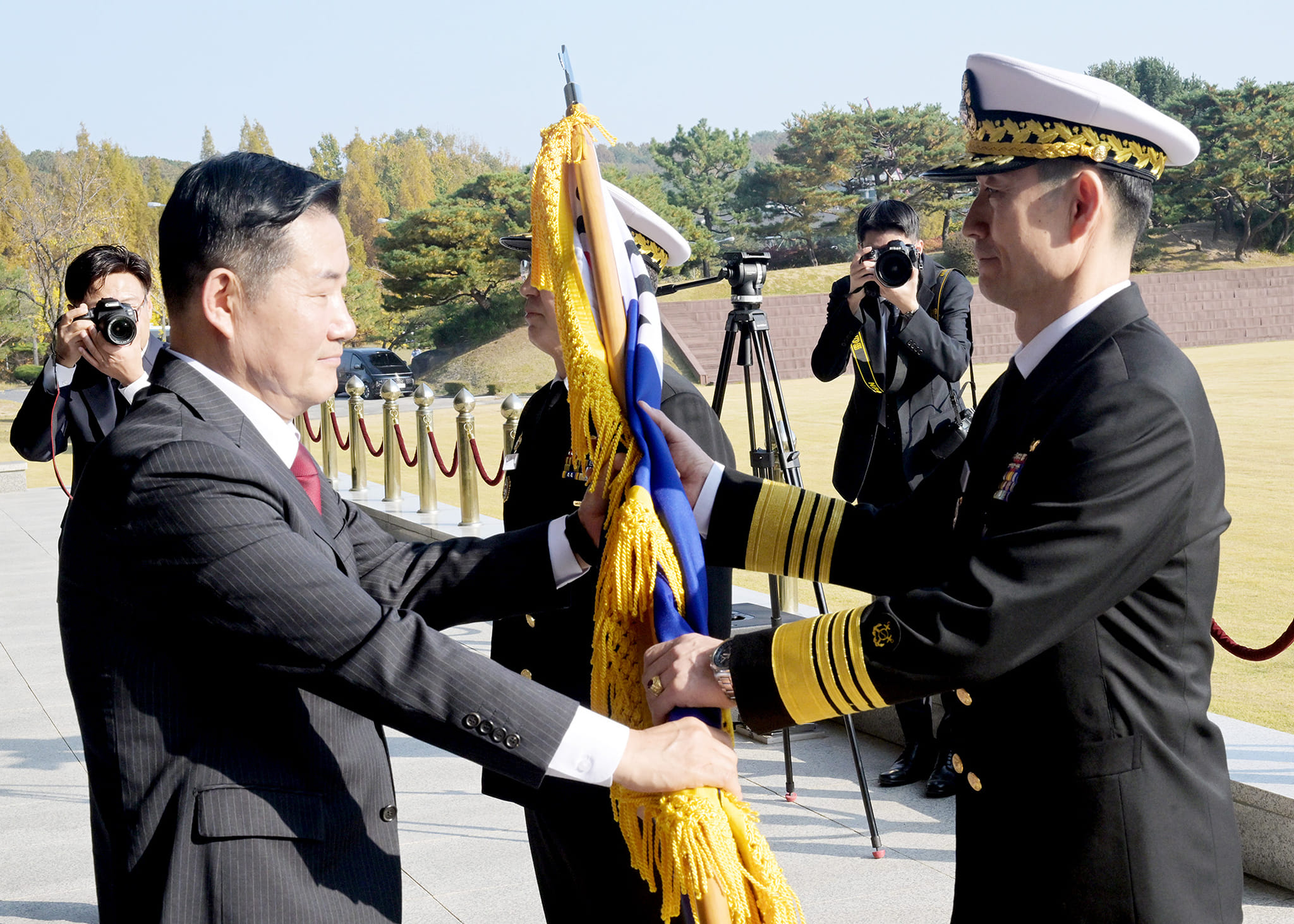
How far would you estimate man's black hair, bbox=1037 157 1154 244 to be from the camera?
6.37 feet

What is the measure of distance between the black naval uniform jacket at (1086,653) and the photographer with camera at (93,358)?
359 centimetres

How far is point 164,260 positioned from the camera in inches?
67.6

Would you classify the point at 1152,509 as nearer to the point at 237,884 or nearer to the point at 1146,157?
the point at 1146,157

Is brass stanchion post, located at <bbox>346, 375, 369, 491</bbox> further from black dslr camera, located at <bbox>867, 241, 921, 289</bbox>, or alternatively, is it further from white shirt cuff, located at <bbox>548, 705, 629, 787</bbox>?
white shirt cuff, located at <bbox>548, 705, 629, 787</bbox>

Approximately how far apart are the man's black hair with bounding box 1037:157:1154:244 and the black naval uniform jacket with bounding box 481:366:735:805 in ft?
3.36

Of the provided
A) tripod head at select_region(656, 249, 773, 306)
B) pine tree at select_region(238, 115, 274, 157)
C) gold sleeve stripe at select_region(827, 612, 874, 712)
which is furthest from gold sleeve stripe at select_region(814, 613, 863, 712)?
pine tree at select_region(238, 115, 274, 157)

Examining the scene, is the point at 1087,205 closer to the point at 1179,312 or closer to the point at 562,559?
the point at 562,559

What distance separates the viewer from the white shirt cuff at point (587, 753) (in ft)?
5.49

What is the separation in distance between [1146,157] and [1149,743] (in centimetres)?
95

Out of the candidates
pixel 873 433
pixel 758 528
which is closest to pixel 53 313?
pixel 873 433

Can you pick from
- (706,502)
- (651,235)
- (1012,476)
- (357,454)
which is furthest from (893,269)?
(357,454)

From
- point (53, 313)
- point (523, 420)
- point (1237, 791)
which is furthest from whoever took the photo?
point (53, 313)

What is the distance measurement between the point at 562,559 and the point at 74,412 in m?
3.47

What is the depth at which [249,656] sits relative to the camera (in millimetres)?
1580
